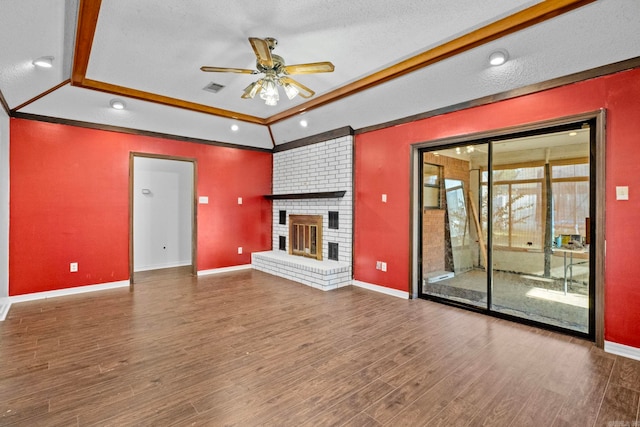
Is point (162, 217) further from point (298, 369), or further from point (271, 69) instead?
point (298, 369)

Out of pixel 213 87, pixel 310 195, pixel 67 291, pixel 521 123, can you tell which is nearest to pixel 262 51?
pixel 213 87

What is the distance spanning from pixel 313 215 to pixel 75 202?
3.66 meters

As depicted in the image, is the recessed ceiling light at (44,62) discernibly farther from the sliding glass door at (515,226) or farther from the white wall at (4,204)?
the sliding glass door at (515,226)

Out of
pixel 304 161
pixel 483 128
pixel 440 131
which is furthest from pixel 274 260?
pixel 483 128

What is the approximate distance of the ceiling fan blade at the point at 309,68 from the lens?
278 centimetres

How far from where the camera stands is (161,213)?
6391mm

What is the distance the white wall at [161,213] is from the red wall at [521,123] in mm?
3645

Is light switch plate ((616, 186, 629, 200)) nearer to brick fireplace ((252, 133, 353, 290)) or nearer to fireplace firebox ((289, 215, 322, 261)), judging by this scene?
brick fireplace ((252, 133, 353, 290))

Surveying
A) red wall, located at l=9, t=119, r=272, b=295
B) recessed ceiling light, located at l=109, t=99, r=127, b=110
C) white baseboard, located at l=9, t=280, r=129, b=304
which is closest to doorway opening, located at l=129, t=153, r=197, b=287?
red wall, located at l=9, t=119, r=272, b=295

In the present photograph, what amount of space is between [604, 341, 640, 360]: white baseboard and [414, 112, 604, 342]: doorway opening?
80mm

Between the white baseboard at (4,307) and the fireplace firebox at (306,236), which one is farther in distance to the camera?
the fireplace firebox at (306,236)

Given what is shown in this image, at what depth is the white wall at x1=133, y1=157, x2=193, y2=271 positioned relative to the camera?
20.0 ft

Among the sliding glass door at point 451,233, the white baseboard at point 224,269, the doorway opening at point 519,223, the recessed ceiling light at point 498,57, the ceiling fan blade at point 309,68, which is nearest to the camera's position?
the ceiling fan blade at point 309,68

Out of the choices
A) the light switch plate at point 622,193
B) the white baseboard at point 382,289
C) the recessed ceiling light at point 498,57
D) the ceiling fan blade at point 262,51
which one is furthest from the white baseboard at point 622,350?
the ceiling fan blade at point 262,51
